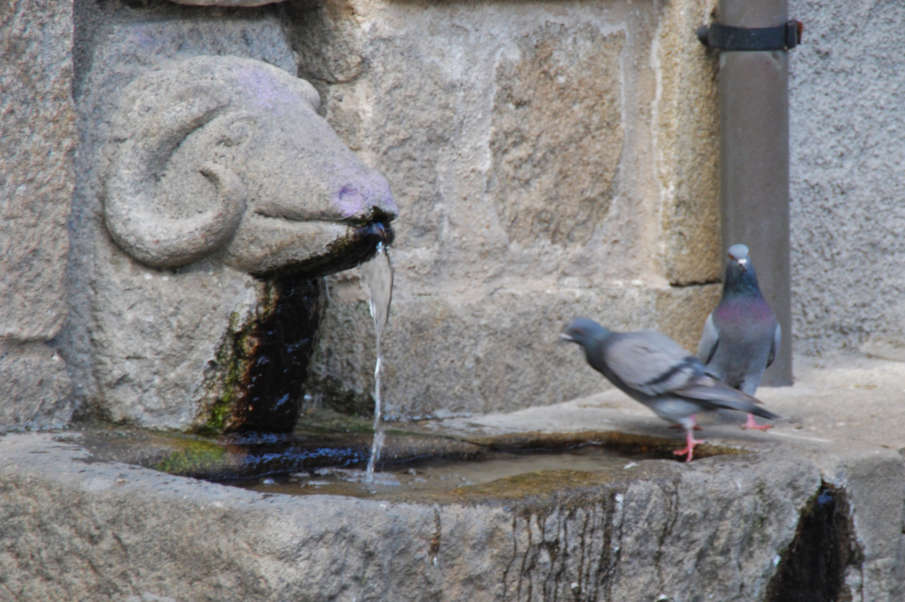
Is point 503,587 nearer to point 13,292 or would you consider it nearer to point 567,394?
point 13,292

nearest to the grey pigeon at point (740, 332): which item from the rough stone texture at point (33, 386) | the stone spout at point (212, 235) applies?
the stone spout at point (212, 235)

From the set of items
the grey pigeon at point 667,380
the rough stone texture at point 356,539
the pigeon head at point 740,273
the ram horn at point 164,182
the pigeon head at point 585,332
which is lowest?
the rough stone texture at point 356,539

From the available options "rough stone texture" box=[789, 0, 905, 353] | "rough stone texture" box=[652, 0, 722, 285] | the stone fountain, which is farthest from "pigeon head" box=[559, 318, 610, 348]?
"rough stone texture" box=[789, 0, 905, 353]

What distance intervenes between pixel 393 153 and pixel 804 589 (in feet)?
4.72

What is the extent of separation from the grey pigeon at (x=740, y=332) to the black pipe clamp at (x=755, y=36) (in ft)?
2.06

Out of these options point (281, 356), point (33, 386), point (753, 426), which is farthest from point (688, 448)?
point (33, 386)

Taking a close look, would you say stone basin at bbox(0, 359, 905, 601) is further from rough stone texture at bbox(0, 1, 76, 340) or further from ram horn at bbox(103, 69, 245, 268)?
ram horn at bbox(103, 69, 245, 268)

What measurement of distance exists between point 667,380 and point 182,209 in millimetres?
1153

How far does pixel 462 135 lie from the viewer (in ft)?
11.0

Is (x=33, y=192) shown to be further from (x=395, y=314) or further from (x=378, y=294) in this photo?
(x=395, y=314)

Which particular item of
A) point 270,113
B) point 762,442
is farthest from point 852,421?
point 270,113

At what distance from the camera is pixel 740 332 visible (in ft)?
10.9

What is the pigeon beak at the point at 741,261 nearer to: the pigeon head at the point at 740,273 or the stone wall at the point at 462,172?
the pigeon head at the point at 740,273

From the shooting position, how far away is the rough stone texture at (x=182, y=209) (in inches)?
105
